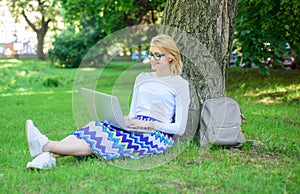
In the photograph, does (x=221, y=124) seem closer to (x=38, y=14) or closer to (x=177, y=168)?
(x=177, y=168)

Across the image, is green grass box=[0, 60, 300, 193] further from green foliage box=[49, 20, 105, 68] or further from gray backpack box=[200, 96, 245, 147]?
green foliage box=[49, 20, 105, 68]

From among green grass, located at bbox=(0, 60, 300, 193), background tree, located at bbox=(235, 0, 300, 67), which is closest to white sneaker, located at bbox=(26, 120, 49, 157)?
green grass, located at bbox=(0, 60, 300, 193)

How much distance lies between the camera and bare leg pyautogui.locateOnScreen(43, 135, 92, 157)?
4.29 meters

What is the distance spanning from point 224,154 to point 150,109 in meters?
0.83

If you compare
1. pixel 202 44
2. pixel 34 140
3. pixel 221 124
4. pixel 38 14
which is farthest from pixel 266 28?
pixel 38 14

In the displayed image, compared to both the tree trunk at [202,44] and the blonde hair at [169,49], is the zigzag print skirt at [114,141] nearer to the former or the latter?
the blonde hair at [169,49]

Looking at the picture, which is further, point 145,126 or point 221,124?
point 221,124

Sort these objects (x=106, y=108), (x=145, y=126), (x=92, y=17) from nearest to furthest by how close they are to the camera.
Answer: (x=106, y=108)
(x=145, y=126)
(x=92, y=17)

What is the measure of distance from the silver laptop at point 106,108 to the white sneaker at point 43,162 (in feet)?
1.94

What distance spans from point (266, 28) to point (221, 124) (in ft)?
22.9

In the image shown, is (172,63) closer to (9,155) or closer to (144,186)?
(144,186)

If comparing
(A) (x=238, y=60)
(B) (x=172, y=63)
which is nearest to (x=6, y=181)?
(B) (x=172, y=63)

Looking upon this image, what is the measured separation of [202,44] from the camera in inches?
209

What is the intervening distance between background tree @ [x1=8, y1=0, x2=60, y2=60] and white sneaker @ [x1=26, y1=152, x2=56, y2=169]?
33275 millimetres
